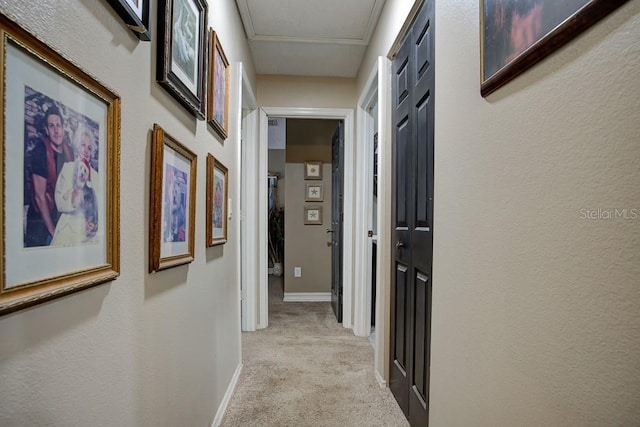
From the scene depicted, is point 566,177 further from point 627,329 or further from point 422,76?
point 422,76

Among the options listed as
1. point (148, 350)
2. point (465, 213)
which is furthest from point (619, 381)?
point (148, 350)

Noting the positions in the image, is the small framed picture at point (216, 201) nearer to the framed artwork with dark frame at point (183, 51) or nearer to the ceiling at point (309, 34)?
the framed artwork with dark frame at point (183, 51)

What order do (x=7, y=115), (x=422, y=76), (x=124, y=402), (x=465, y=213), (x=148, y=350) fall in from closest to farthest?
(x=7, y=115), (x=124, y=402), (x=148, y=350), (x=465, y=213), (x=422, y=76)

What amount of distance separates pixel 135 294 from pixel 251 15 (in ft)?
6.98

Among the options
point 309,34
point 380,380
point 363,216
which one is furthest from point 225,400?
point 309,34

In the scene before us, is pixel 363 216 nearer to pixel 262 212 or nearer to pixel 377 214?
pixel 377 214

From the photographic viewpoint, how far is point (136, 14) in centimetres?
82

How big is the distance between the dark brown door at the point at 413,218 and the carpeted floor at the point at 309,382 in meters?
0.21

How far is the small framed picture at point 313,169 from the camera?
4.49 m

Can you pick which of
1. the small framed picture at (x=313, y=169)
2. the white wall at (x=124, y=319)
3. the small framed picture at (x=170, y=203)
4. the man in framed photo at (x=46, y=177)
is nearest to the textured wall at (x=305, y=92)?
the small framed picture at (x=313, y=169)

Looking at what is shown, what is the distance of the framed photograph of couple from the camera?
0.49 metres

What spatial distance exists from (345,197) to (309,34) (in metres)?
1.43

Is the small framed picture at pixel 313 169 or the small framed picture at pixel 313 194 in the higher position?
the small framed picture at pixel 313 169

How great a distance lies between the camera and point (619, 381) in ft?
1.80
